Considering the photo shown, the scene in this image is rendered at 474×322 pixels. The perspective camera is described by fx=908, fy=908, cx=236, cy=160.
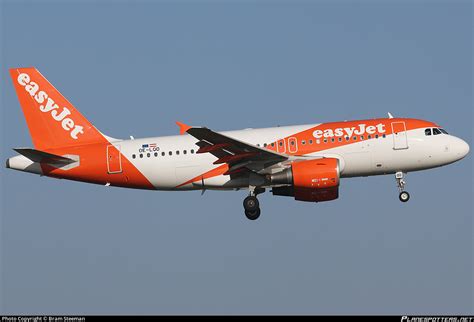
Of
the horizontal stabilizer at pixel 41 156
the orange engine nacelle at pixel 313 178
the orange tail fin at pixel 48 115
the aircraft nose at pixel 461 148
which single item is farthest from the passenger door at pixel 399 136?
the horizontal stabilizer at pixel 41 156

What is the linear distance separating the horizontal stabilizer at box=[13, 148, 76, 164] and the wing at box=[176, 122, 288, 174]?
7.08 m

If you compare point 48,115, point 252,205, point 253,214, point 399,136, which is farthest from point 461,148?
point 48,115

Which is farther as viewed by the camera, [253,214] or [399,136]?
[253,214]

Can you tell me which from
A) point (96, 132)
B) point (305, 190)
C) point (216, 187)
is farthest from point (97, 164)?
point (305, 190)

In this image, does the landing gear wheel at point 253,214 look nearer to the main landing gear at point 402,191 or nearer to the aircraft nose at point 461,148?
the main landing gear at point 402,191

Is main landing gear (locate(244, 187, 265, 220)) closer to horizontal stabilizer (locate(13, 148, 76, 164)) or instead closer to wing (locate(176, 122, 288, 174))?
wing (locate(176, 122, 288, 174))

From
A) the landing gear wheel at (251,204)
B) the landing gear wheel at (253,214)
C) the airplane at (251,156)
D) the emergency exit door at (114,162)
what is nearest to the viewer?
the airplane at (251,156)

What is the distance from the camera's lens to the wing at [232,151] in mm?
44969

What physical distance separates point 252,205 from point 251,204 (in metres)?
0.08

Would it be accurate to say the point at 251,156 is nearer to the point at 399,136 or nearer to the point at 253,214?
the point at 253,214

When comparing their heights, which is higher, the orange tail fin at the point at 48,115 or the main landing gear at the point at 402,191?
the orange tail fin at the point at 48,115

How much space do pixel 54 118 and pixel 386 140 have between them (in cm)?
1845

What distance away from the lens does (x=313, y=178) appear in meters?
45.8

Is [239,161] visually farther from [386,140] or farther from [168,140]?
[386,140]
